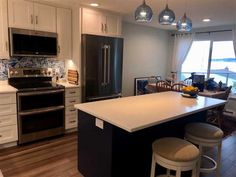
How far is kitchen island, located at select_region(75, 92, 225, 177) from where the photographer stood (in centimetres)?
179

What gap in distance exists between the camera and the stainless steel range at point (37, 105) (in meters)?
3.06

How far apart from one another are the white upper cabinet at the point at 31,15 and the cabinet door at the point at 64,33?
0.12 m

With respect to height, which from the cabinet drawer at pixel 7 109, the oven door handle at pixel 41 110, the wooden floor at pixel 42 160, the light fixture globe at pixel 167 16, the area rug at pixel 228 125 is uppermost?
the light fixture globe at pixel 167 16

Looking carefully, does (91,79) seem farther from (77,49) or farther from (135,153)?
(135,153)

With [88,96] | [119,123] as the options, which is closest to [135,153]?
[119,123]

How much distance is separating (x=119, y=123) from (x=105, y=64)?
2286 millimetres

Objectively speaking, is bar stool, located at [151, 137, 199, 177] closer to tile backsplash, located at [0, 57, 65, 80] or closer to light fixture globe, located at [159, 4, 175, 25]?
light fixture globe, located at [159, 4, 175, 25]

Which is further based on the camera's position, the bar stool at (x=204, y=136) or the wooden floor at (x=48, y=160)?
the wooden floor at (x=48, y=160)

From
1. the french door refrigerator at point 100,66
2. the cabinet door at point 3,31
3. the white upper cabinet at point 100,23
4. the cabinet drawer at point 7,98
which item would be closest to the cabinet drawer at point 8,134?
the cabinet drawer at point 7,98

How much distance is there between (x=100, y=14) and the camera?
3.76 m

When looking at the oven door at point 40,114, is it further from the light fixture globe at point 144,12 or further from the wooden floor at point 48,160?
the light fixture globe at point 144,12

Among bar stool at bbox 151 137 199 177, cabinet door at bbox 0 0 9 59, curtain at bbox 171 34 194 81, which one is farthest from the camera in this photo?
curtain at bbox 171 34 194 81

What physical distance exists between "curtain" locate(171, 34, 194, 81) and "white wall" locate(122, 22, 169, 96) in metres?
0.34

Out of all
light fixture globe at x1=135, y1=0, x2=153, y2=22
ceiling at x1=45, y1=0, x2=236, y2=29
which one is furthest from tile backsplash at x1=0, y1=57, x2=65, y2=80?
light fixture globe at x1=135, y1=0, x2=153, y2=22
